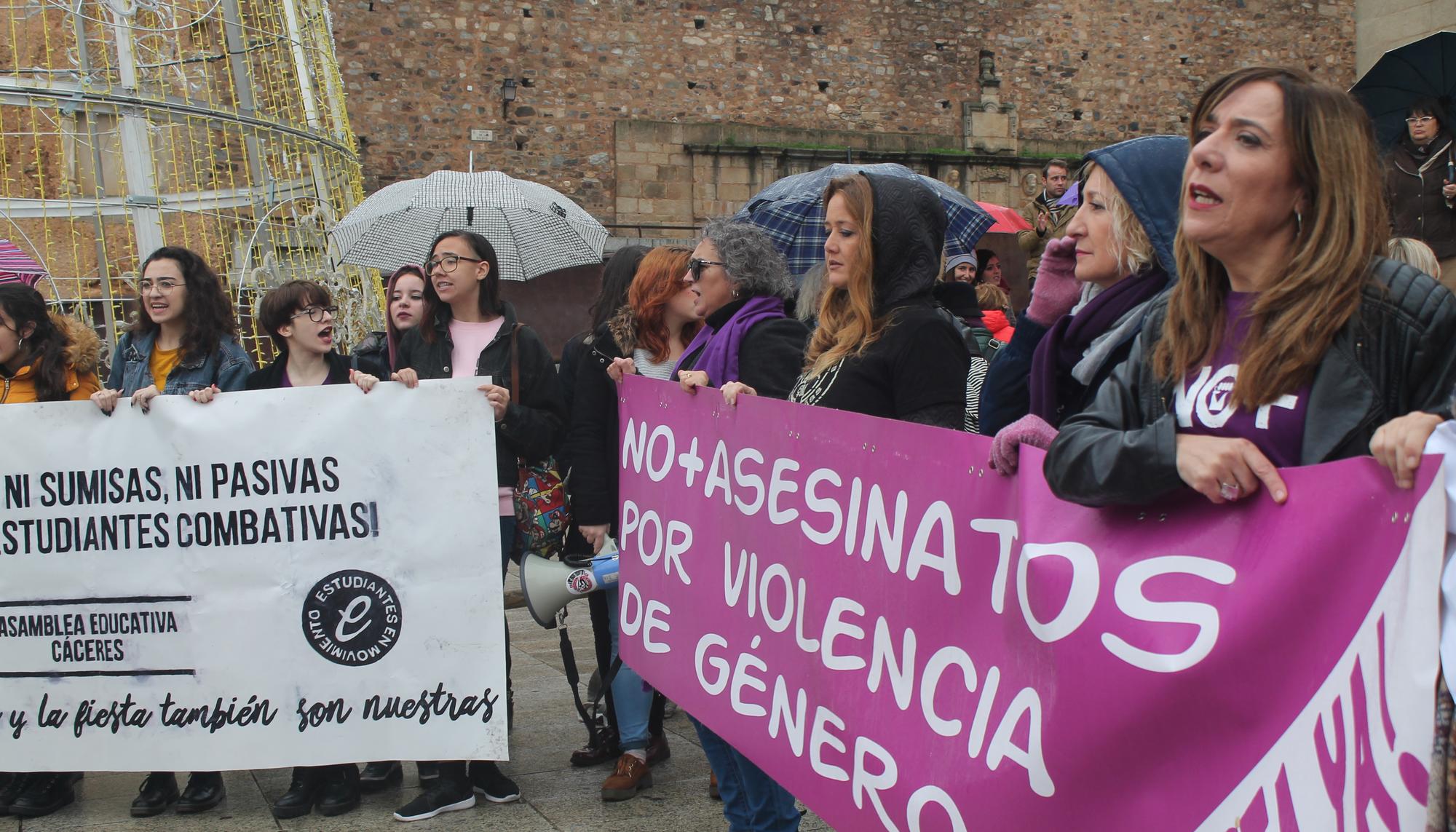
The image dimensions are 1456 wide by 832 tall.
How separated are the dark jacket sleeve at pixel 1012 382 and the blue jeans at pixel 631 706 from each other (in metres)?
1.72

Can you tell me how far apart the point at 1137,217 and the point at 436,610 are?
2.26 metres

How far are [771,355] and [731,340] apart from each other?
0.40 ft

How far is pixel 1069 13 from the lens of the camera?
921 inches

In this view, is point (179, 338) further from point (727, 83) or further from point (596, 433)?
point (727, 83)

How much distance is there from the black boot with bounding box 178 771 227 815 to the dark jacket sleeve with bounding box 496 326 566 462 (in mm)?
1316

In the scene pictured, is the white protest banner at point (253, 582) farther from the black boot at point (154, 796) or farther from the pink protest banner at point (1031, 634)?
the pink protest banner at point (1031, 634)

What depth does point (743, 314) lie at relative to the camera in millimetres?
3615

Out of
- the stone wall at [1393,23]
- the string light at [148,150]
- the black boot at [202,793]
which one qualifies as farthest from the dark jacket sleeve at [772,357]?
the stone wall at [1393,23]

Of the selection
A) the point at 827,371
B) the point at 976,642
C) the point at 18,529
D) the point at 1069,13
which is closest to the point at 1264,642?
the point at 976,642

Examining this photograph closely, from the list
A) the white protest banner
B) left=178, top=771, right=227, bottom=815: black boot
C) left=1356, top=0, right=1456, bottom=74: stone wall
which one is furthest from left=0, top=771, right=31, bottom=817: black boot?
left=1356, top=0, right=1456, bottom=74: stone wall

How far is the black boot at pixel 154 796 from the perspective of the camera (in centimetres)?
388

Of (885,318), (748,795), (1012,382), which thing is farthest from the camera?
(748,795)

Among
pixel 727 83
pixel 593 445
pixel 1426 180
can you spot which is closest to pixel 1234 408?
pixel 593 445

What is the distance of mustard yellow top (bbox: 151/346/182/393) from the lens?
413cm
